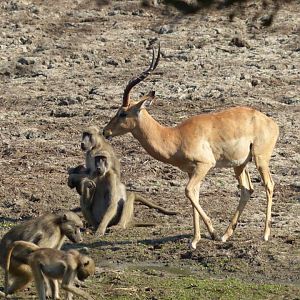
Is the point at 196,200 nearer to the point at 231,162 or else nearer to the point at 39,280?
the point at 231,162

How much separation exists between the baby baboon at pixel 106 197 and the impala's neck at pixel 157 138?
62 centimetres

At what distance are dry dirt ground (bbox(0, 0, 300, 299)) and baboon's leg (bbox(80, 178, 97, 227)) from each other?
1.51 ft

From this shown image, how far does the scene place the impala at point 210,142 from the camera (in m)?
12.3

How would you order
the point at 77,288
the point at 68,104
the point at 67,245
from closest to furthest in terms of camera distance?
the point at 77,288
the point at 67,245
the point at 68,104

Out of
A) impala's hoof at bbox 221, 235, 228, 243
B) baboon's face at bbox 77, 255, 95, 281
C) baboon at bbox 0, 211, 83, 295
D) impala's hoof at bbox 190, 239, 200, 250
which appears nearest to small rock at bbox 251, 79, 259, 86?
impala's hoof at bbox 221, 235, 228, 243

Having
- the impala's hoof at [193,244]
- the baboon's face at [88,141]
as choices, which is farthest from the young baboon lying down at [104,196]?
the impala's hoof at [193,244]

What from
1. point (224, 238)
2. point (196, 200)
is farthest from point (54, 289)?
point (224, 238)

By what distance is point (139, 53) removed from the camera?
2044 centimetres

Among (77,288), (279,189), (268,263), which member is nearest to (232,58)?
(279,189)

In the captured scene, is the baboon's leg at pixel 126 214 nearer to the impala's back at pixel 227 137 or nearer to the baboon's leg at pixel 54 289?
the impala's back at pixel 227 137

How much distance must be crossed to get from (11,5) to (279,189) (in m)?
10.1

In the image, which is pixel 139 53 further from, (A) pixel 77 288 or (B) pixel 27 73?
(A) pixel 77 288

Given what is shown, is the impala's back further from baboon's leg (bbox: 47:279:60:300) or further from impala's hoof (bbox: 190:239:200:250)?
baboon's leg (bbox: 47:279:60:300)

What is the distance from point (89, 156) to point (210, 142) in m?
1.59
